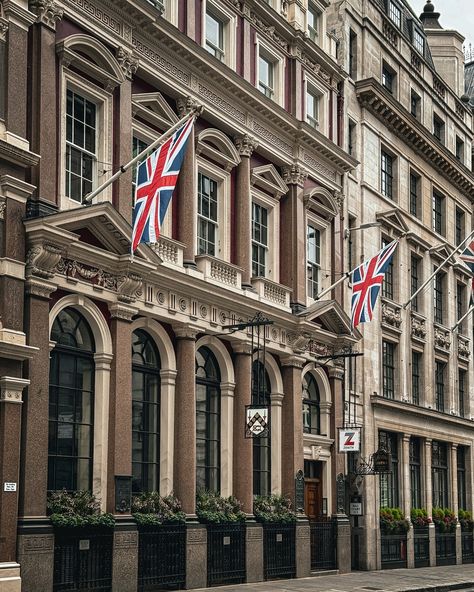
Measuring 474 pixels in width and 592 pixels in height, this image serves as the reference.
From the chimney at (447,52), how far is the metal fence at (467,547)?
2185cm

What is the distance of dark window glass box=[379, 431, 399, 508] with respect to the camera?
4069cm

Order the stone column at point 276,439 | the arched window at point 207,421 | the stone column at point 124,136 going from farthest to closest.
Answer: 1. the stone column at point 276,439
2. the arched window at point 207,421
3. the stone column at point 124,136

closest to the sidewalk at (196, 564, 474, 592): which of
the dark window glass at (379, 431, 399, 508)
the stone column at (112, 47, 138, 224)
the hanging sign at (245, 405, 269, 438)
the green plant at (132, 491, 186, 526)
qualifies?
the green plant at (132, 491, 186, 526)

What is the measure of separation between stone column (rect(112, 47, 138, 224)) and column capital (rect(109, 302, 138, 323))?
212 centimetres

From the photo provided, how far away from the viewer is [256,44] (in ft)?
111

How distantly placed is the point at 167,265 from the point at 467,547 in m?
26.0

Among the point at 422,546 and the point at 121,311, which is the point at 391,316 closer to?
the point at 422,546

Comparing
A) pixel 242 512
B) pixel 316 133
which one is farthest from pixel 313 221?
pixel 242 512

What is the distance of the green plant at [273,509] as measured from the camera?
31.1 m

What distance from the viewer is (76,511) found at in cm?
2375

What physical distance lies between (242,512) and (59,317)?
8836 millimetres

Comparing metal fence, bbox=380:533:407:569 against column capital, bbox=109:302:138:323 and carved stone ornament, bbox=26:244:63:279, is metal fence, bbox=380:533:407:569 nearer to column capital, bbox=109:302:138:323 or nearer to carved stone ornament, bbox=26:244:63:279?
column capital, bbox=109:302:138:323

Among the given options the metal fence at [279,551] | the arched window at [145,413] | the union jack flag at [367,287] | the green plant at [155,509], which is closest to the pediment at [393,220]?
the union jack flag at [367,287]

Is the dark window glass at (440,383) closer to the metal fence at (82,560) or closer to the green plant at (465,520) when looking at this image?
the green plant at (465,520)
